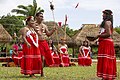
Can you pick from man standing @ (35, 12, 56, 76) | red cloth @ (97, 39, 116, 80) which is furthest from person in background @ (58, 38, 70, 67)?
red cloth @ (97, 39, 116, 80)

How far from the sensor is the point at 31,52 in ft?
37.3

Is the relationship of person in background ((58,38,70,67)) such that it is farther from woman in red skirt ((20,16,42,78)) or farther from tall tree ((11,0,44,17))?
tall tree ((11,0,44,17))

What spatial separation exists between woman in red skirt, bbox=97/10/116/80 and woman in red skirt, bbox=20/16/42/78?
226 cm

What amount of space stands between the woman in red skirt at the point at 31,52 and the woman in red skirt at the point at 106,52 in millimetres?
2264

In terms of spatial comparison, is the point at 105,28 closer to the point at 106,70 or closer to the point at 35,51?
the point at 106,70

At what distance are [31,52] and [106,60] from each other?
2.58 metres

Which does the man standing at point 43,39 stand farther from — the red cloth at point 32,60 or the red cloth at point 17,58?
the red cloth at point 17,58

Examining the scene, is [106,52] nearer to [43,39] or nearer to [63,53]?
[43,39]

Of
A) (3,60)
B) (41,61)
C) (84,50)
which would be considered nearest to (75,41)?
(3,60)

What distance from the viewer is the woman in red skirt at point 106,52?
31.5ft

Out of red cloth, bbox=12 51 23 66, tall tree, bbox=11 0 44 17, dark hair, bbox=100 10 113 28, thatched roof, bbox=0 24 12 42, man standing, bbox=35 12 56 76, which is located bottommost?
red cloth, bbox=12 51 23 66

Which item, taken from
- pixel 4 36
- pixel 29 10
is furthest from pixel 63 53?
pixel 29 10

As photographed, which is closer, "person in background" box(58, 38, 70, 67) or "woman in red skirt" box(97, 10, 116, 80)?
"woman in red skirt" box(97, 10, 116, 80)

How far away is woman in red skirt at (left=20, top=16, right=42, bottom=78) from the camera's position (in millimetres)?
11328
